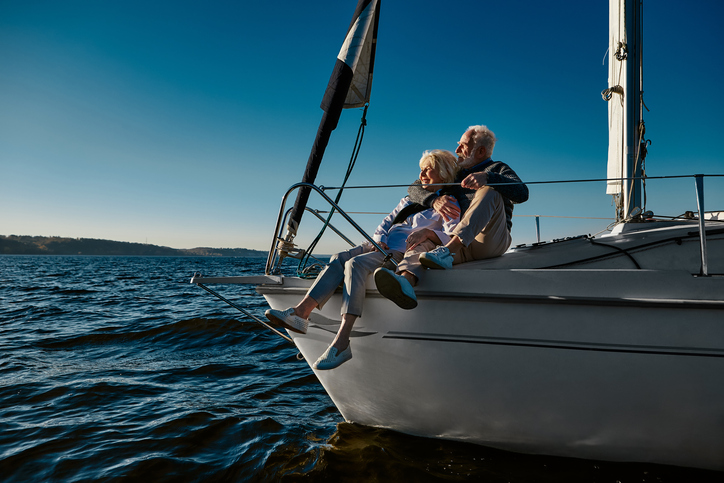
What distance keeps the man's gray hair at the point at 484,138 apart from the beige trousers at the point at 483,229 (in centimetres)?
56

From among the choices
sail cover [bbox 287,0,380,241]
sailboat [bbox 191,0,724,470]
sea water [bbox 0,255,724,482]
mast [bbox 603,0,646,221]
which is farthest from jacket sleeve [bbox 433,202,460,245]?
mast [bbox 603,0,646,221]

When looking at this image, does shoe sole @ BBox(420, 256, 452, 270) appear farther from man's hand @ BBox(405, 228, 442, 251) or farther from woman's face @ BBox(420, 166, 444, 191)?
woman's face @ BBox(420, 166, 444, 191)

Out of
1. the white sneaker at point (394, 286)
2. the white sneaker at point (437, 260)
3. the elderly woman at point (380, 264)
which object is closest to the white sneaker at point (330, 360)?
the elderly woman at point (380, 264)

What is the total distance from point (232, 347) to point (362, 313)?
396 cm

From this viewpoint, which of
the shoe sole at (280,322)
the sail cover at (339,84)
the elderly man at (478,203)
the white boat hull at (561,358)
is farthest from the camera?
the sail cover at (339,84)

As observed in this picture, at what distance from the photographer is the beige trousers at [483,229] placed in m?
2.34

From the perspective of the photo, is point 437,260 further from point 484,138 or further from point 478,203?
point 484,138

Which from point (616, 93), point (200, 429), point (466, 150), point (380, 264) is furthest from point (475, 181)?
point (616, 93)

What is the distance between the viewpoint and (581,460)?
2379 millimetres

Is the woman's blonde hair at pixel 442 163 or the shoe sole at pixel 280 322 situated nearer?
the shoe sole at pixel 280 322

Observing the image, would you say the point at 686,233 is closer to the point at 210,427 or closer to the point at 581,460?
the point at 581,460

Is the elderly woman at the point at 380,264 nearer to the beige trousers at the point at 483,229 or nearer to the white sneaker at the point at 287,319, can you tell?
the white sneaker at the point at 287,319

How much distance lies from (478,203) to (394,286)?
30.2 inches

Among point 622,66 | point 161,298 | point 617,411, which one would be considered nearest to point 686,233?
point 617,411
